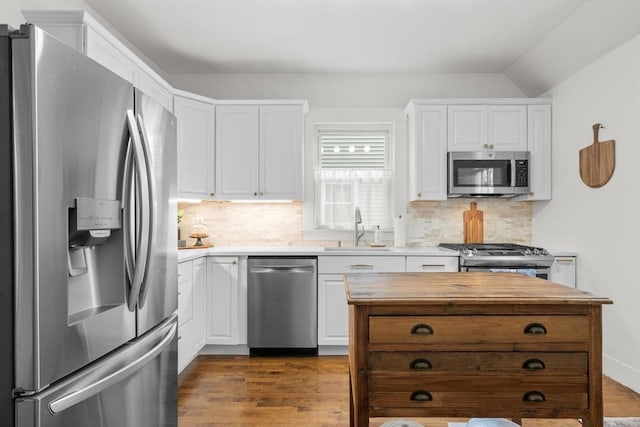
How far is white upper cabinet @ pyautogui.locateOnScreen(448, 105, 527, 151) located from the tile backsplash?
2.05ft

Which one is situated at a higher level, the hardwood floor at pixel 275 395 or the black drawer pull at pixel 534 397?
the black drawer pull at pixel 534 397

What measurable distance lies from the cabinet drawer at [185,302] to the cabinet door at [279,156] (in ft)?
3.85

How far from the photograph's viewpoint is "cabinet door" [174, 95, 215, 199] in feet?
12.2

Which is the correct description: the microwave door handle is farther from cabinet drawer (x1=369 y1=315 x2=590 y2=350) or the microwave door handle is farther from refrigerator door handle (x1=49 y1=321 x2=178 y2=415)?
cabinet drawer (x1=369 y1=315 x2=590 y2=350)

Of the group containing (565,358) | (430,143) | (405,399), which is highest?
(430,143)

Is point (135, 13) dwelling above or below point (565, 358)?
above

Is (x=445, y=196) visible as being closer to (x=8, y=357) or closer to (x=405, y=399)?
(x=405, y=399)

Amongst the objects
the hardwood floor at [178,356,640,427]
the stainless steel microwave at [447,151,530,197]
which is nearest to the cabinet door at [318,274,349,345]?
the hardwood floor at [178,356,640,427]

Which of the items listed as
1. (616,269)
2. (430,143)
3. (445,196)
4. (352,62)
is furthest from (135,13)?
(616,269)

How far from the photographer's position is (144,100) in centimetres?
156

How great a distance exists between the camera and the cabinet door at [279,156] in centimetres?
393

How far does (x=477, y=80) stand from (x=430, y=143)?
1.04 m

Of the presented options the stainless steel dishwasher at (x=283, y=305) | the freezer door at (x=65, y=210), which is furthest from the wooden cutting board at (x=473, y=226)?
the freezer door at (x=65, y=210)

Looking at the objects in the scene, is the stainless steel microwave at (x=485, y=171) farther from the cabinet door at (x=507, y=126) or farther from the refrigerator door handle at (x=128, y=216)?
the refrigerator door handle at (x=128, y=216)
